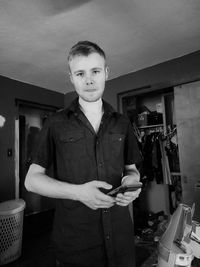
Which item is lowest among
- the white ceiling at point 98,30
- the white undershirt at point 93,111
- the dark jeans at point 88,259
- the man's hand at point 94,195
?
the dark jeans at point 88,259

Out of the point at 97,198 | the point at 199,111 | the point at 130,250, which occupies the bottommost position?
the point at 130,250

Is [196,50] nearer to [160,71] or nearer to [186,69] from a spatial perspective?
[186,69]

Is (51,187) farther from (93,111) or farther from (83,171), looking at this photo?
(93,111)

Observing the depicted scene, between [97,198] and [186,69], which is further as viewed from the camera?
[186,69]

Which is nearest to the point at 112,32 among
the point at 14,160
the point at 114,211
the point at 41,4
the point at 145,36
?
the point at 145,36

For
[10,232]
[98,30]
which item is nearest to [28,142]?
[10,232]

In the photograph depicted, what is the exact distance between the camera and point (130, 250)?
2.69 ft

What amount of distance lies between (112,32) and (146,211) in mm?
2911

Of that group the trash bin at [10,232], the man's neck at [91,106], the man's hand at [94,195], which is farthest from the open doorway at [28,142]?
the man's hand at [94,195]

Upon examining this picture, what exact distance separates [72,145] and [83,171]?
0.36 ft

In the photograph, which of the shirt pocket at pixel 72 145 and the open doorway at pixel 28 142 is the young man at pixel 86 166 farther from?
the open doorway at pixel 28 142

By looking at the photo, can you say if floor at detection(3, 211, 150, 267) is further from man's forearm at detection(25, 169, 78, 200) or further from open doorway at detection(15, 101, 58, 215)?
man's forearm at detection(25, 169, 78, 200)

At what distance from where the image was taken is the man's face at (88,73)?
731mm

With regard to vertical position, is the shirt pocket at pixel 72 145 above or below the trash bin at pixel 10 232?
above
